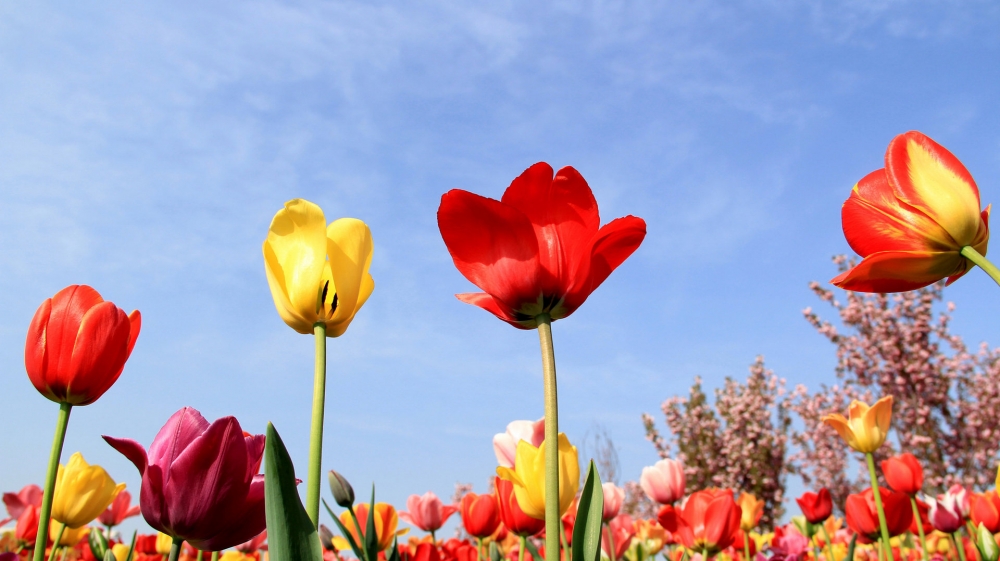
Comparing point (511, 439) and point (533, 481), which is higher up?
point (511, 439)

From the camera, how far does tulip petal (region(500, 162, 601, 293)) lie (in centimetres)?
101

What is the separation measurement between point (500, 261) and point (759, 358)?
633 inches

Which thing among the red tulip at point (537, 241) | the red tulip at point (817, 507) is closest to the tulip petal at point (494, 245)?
the red tulip at point (537, 241)

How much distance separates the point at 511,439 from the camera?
199cm

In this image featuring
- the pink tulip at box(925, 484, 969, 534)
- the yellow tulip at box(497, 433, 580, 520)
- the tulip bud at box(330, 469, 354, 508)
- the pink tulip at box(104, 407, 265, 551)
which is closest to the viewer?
the pink tulip at box(104, 407, 265, 551)

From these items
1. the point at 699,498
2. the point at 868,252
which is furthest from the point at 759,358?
the point at 868,252

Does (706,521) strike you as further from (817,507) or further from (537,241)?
(537,241)

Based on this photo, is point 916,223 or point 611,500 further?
point 611,500

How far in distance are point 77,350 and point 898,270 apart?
1370 mm

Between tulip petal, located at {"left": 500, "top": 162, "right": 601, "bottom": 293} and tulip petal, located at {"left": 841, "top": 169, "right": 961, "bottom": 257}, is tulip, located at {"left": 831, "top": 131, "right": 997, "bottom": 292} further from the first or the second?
tulip petal, located at {"left": 500, "top": 162, "right": 601, "bottom": 293}

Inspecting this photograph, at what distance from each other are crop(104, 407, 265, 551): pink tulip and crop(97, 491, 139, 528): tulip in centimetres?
271

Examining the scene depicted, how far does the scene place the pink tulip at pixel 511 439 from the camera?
1.86m

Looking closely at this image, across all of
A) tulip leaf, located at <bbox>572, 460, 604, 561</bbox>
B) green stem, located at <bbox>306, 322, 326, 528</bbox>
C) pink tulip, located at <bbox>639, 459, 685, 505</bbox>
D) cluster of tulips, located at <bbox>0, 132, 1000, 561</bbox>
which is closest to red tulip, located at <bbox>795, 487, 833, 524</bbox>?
pink tulip, located at <bbox>639, 459, 685, 505</bbox>

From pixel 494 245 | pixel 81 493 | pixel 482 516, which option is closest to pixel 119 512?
pixel 81 493
